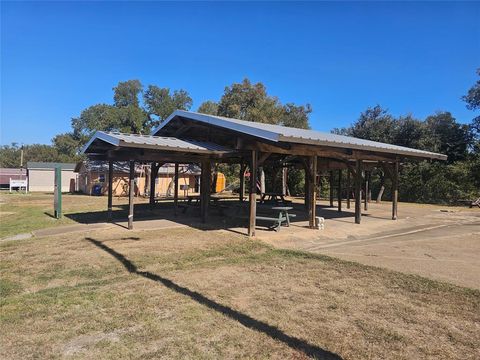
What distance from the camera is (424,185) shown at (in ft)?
79.9

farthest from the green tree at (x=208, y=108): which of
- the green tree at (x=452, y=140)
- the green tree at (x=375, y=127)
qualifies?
the green tree at (x=452, y=140)

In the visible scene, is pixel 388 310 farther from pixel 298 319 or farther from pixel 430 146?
pixel 430 146

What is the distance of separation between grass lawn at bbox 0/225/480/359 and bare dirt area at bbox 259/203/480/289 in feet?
2.60

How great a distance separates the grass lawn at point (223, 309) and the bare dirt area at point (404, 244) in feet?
2.60

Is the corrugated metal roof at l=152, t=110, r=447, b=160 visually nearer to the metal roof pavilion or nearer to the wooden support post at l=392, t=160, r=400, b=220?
the metal roof pavilion

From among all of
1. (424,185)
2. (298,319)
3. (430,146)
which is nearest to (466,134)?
(430,146)

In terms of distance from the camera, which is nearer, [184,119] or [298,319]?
[298,319]

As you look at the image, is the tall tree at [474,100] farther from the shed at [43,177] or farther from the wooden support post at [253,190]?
the shed at [43,177]

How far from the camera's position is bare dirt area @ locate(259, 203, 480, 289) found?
257 inches

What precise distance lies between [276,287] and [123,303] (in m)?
2.06

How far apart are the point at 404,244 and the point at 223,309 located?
6.16 meters

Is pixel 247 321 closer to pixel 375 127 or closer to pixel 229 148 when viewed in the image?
pixel 229 148

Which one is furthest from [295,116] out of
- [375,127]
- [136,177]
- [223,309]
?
[223,309]

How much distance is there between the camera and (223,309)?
4.38 metres
